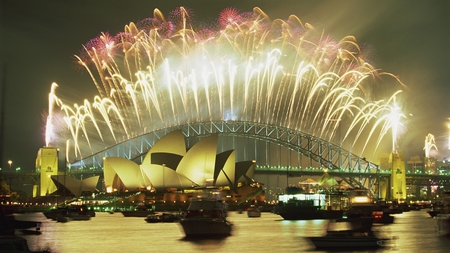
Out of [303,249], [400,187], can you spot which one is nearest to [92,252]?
[303,249]

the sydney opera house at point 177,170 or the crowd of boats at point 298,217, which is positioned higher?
the sydney opera house at point 177,170

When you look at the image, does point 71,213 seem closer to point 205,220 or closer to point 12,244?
point 205,220

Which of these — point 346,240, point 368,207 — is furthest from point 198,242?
point 368,207

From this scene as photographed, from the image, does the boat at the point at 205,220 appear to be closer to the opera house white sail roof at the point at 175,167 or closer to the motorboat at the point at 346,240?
the motorboat at the point at 346,240

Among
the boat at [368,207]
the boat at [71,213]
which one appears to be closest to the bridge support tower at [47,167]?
the boat at [71,213]


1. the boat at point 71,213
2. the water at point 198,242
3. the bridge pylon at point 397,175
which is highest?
the bridge pylon at point 397,175

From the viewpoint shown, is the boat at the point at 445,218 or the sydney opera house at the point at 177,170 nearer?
the boat at the point at 445,218

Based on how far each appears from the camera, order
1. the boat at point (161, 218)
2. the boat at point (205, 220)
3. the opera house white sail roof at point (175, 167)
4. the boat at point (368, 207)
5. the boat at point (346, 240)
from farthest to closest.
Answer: the opera house white sail roof at point (175, 167) < the boat at point (161, 218) < the boat at point (368, 207) < the boat at point (205, 220) < the boat at point (346, 240)
